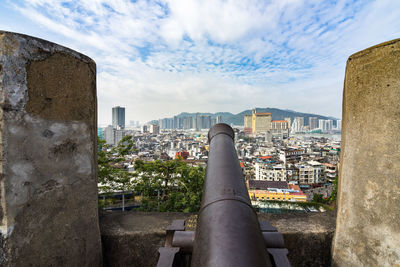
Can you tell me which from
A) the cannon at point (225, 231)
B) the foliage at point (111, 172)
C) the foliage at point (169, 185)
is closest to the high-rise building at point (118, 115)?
the foliage at point (111, 172)

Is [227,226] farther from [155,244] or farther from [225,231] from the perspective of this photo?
[155,244]

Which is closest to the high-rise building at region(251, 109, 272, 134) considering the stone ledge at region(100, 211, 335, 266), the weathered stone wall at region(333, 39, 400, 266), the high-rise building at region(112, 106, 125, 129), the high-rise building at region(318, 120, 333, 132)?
the high-rise building at region(112, 106, 125, 129)

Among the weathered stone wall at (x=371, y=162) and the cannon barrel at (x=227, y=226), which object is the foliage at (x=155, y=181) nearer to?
the weathered stone wall at (x=371, y=162)

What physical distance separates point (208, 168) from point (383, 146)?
129 cm

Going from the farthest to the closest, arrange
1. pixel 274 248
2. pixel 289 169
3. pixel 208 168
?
1. pixel 289 169
2. pixel 208 168
3. pixel 274 248

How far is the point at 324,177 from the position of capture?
39.6 meters

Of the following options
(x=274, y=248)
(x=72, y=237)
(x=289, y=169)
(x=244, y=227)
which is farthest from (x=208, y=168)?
(x=289, y=169)

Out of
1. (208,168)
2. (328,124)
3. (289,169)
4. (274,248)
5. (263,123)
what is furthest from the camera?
(328,124)

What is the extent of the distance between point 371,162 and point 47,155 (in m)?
2.42

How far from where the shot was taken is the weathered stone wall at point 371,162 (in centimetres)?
151

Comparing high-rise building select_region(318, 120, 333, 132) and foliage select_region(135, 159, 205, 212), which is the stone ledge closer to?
foliage select_region(135, 159, 205, 212)

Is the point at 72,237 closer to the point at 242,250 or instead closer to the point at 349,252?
the point at 242,250

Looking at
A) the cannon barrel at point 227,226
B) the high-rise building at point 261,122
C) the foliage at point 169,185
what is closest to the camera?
the cannon barrel at point 227,226

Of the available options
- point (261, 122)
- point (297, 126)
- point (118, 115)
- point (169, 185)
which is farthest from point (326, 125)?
point (169, 185)
